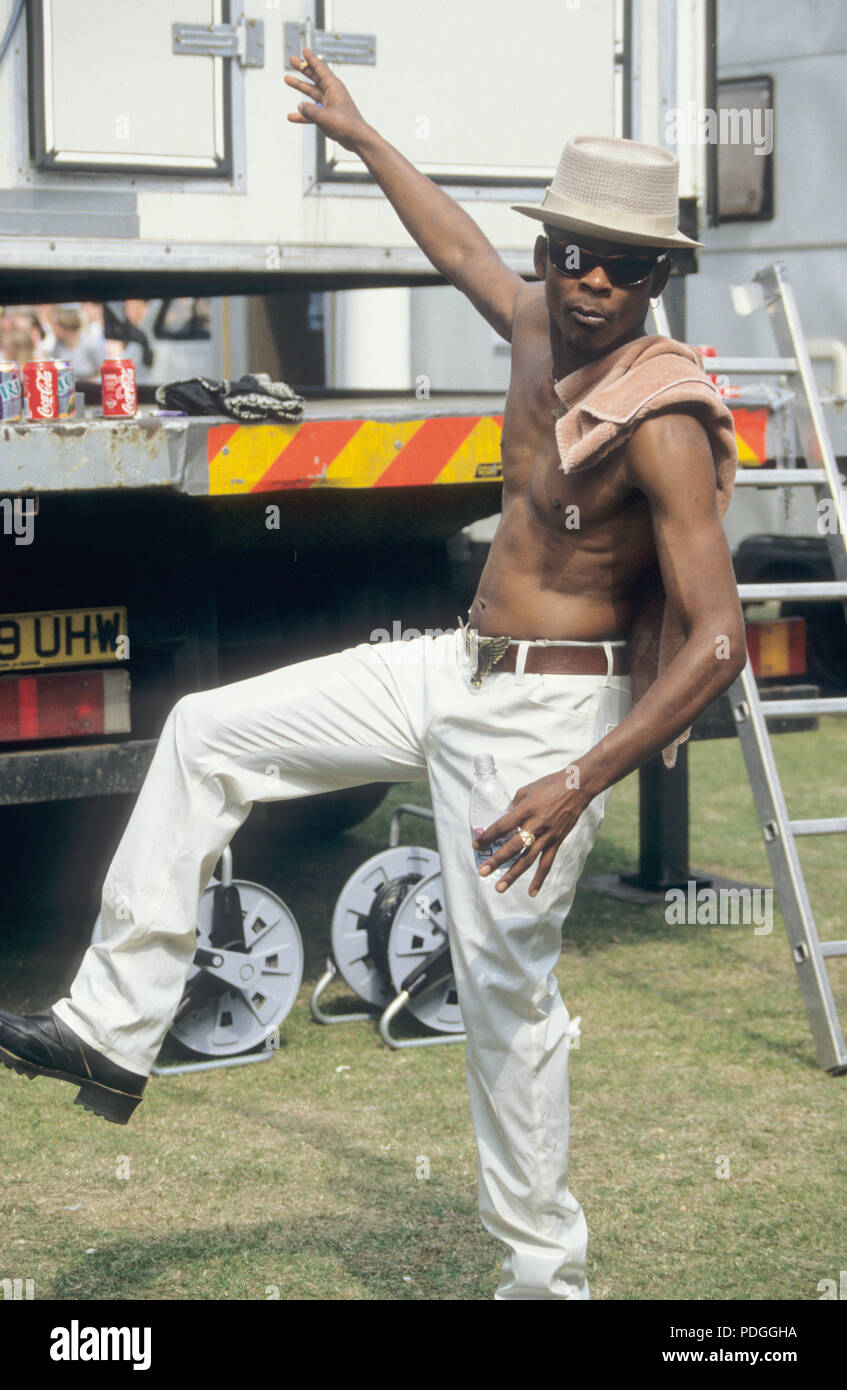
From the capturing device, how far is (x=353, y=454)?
185 inches

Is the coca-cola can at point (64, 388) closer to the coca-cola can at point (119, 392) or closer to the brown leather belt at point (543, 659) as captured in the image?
the coca-cola can at point (119, 392)

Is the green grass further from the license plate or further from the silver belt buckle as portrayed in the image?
the silver belt buckle

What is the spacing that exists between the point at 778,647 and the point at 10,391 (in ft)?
8.13

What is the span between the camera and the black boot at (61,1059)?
3.13m

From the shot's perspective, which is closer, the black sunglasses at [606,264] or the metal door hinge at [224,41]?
the black sunglasses at [606,264]

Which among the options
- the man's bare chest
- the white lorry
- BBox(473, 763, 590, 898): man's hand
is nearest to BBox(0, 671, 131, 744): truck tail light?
the white lorry

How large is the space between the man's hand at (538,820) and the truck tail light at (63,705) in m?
2.11

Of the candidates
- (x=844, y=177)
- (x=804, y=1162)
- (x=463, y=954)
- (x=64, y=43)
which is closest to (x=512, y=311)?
(x=463, y=954)

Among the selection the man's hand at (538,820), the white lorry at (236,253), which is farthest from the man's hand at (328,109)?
the man's hand at (538,820)

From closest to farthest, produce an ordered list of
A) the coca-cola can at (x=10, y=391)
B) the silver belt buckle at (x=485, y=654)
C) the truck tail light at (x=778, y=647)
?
the silver belt buckle at (x=485, y=654)
the coca-cola can at (x=10, y=391)
the truck tail light at (x=778, y=647)

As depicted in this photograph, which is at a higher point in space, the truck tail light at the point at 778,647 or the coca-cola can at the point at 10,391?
the coca-cola can at the point at 10,391

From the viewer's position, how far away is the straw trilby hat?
2953 millimetres

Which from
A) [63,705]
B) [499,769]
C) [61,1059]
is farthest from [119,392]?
[61,1059]

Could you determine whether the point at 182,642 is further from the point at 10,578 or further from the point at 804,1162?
the point at 804,1162
